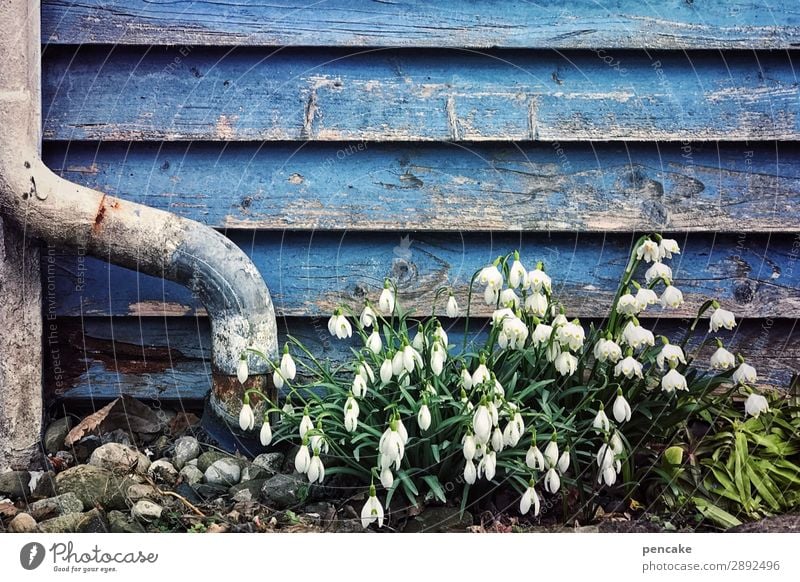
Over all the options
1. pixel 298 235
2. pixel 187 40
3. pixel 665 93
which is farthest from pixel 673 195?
pixel 187 40

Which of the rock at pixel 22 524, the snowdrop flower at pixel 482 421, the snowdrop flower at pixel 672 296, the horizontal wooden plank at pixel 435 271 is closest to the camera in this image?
the snowdrop flower at pixel 482 421

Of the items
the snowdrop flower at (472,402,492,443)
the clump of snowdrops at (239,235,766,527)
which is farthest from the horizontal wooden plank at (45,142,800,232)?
the snowdrop flower at (472,402,492,443)

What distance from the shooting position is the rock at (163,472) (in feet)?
4.86

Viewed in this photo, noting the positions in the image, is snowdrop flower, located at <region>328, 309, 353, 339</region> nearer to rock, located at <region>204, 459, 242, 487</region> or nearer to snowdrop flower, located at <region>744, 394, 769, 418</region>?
rock, located at <region>204, 459, 242, 487</region>

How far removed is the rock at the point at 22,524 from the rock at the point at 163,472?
213mm

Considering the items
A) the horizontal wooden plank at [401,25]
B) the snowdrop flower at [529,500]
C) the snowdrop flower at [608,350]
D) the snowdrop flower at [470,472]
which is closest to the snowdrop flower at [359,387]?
the snowdrop flower at [470,472]

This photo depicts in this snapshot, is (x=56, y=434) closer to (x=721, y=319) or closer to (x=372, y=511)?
(x=372, y=511)

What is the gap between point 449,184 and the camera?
5.13ft

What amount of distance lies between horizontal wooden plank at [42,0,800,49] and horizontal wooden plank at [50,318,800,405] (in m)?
0.56

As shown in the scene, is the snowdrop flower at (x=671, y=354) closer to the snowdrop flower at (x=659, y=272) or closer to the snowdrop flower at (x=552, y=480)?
the snowdrop flower at (x=659, y=272)

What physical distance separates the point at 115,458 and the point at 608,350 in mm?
948

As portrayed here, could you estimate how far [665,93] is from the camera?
151cm

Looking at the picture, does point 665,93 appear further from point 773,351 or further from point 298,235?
point 298,235
